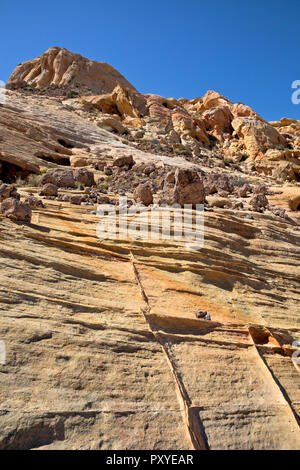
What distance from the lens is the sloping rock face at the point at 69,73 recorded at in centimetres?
3353

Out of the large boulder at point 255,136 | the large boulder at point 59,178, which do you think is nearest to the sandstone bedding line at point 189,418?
the large boulder at point 59,178

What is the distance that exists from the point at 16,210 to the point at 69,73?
34256 millimetres

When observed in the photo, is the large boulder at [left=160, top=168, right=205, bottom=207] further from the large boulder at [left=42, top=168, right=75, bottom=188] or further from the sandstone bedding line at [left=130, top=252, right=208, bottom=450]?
the sandstone bedding line at [left=130, top=252, right=208, bottom=450]

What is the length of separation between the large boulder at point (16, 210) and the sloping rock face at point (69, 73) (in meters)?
31.5

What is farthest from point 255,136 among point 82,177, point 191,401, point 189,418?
point 189,418

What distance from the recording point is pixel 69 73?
33.8 metres

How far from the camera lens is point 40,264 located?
11.8 feet

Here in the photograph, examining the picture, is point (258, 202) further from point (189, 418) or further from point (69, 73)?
point (69, 73)

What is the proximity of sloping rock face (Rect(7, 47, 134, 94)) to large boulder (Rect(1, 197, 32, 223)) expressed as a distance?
3150cm

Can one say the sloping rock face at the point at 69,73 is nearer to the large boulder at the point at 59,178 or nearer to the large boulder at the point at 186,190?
the large boulder at the point at 59,178

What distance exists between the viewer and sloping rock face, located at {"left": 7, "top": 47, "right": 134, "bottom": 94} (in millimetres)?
33531

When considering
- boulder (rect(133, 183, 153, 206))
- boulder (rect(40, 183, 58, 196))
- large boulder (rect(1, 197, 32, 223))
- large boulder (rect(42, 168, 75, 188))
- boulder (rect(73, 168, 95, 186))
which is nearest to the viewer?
large boulder (rect(1, 197, 32, 223))

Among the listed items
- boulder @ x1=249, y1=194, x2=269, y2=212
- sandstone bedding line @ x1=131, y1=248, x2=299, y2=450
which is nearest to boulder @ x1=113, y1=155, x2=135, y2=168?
boulder @ x1=249, y1=194, x2=269, y2=212
